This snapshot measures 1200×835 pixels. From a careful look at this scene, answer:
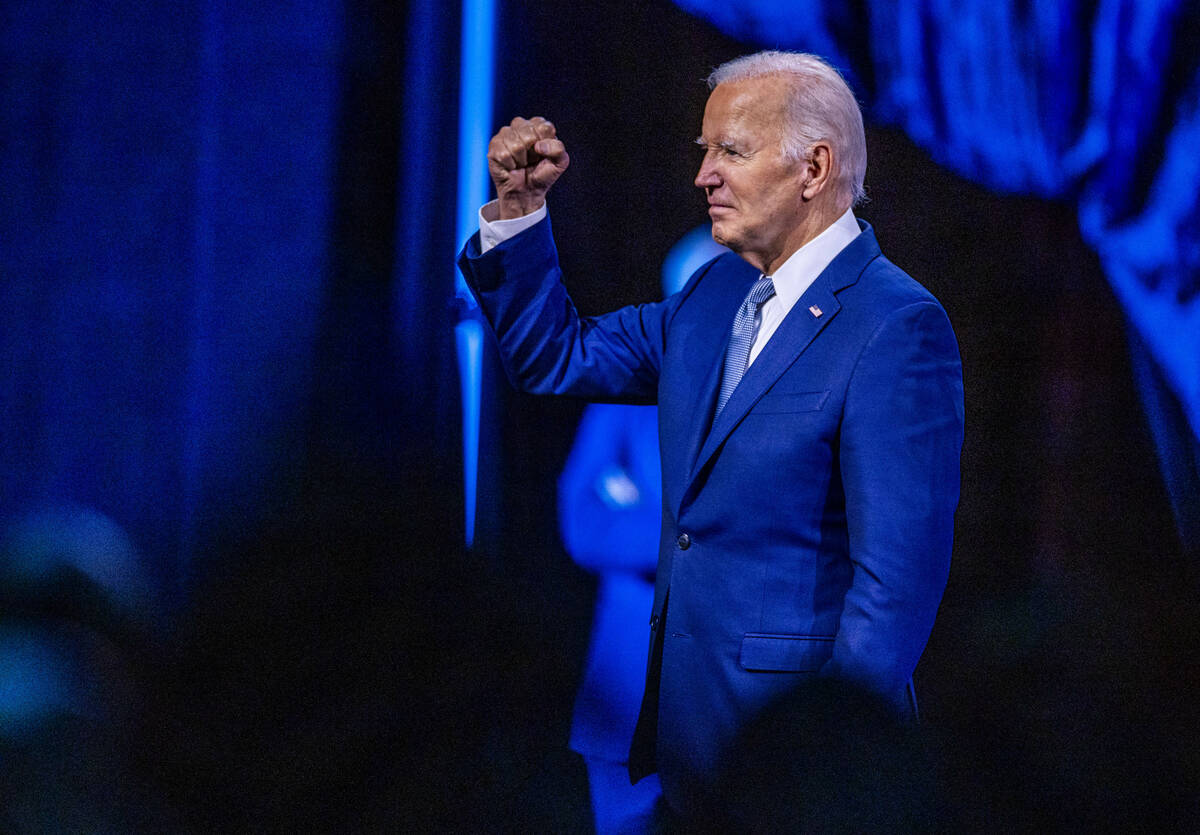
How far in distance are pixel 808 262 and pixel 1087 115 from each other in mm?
852

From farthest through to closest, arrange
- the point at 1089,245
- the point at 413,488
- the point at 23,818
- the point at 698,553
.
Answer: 1. the point at 1089,245
2. the point at 413,488
3. the point at 23,818
4. the point at 698,553

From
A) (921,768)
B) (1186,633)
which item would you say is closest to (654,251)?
(921,768)

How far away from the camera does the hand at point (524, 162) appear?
58.7 inches

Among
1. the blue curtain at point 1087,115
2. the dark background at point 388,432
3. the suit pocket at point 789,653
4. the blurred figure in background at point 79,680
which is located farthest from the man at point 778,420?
the blurred figure in background at point 79,680

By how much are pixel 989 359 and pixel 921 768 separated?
827mm

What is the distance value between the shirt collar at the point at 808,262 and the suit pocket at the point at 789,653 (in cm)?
46

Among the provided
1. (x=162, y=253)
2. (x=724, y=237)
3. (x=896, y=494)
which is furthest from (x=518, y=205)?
(x=896, y=494)

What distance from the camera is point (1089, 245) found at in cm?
194

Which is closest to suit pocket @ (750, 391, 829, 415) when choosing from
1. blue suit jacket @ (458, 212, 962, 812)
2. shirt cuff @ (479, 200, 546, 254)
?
blue suit jacket @ (458, 212, 962, 812)

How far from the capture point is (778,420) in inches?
53.7

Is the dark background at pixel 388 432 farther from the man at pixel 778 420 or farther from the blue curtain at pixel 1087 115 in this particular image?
the man at pixel 778 420

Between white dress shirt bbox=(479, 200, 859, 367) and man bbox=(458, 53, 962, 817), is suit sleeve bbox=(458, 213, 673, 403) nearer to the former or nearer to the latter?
man bbox=(458, 53, 962, 817)

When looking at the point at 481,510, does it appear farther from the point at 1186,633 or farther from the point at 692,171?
the point at 1186,633

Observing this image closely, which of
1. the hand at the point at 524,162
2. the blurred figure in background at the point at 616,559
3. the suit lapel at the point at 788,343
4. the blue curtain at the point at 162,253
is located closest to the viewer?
the suit lapel at the point at 788,343
